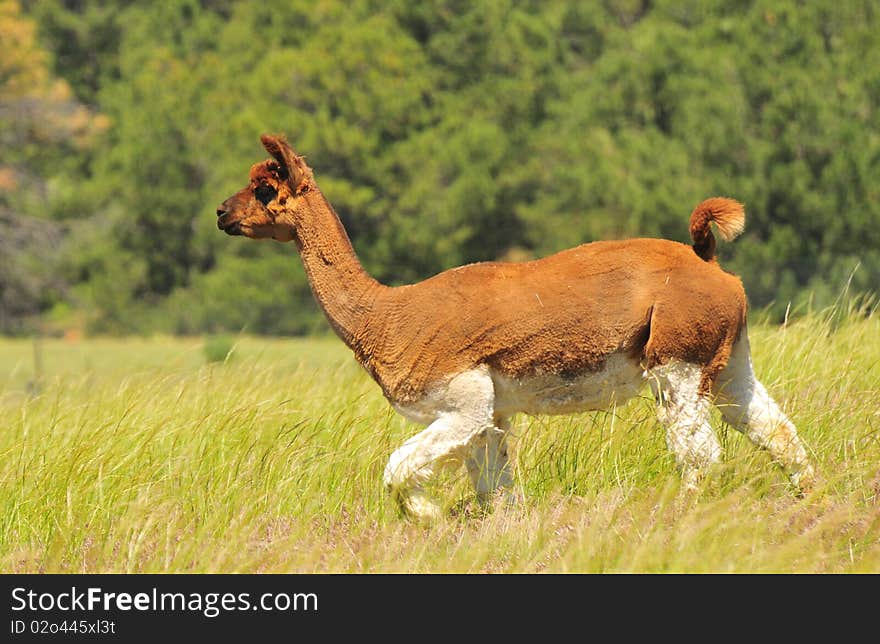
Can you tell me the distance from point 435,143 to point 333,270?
26232 mm

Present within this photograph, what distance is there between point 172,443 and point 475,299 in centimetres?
205

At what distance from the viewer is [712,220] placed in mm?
6570

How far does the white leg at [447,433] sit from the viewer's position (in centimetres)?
618

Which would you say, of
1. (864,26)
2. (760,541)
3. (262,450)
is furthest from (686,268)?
(864,26)

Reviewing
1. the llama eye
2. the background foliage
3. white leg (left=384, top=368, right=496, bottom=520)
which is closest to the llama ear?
the llama eye

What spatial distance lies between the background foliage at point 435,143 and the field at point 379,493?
12110 mm

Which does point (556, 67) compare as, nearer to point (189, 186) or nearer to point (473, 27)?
point (473, 27)

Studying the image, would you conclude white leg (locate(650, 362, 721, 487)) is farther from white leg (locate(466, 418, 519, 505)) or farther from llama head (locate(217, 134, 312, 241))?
llama head (locate(217, 134, 312, 241))

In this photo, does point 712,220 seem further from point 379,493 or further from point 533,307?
point 379,493

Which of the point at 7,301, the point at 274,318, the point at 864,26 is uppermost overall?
the point at 864,26

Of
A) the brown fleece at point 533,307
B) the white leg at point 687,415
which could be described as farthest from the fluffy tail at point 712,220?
the white leg at point 687,415

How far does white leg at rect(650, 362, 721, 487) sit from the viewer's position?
6.29 meters

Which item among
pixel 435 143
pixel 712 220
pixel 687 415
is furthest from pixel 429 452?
pixel 435 143

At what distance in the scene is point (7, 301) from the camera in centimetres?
3812
